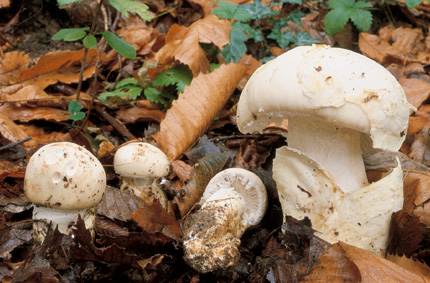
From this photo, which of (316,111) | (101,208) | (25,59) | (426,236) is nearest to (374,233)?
(426,236)

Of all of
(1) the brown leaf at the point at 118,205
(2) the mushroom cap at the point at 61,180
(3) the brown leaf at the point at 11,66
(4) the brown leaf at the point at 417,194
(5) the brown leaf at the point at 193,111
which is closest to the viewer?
(2) the mushroom cap at the point at 61,180

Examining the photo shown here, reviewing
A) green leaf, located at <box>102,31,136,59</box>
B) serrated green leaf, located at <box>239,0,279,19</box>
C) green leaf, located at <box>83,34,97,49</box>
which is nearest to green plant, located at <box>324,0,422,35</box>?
serrated green leaf, located at <box>239,0,279,19</box>

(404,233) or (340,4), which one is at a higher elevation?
(340,4)

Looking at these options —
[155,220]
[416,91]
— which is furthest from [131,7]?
[416,91]

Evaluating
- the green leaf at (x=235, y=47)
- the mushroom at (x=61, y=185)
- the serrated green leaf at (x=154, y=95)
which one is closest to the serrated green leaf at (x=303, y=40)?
the green leaf at (x=235, y=47)

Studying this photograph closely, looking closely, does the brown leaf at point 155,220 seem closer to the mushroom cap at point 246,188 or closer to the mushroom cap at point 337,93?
the mushroom cap at point 246,188

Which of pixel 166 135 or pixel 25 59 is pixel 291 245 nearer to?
pixel 166 135

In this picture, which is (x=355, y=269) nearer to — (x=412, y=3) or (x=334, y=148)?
(x=334, y=148)
